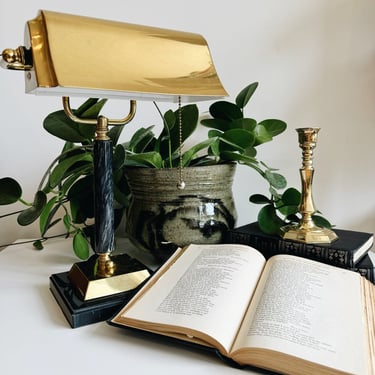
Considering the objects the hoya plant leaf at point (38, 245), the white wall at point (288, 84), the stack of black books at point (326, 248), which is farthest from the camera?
the white wall at point (288, 84)

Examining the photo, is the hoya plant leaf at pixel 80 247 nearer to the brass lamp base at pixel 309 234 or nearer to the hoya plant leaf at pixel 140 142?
the hoya plant leaf at pixel 140 142

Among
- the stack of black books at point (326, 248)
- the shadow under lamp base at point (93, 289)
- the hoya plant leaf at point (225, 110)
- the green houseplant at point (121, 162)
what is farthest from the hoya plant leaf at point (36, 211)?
the hoya plant leaf at point (225, 110)

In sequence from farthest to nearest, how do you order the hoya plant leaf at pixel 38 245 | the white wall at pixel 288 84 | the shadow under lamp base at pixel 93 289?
1. the white wall at pixel 288 84
2. the hoya plant leaf at pixel 38 245
3. the shadow under lamp base at pixel 93 289

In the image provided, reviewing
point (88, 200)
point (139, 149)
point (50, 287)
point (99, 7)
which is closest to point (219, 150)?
point (139, 149)

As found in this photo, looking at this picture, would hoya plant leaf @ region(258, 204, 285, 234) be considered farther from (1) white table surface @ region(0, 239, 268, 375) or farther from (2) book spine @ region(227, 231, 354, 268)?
(1) white table surface @ region(0, 239, 268, 375)

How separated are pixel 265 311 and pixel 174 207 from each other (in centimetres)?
30

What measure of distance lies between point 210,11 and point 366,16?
0.42m

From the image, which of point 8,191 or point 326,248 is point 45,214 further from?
point 326,248

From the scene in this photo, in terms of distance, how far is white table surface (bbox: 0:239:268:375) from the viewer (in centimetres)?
43

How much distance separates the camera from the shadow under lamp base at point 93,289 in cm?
53

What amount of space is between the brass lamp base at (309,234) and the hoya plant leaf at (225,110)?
1.11 ft

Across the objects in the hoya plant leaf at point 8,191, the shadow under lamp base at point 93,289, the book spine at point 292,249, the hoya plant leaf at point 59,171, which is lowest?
the shadow under lamp base at point 93,289

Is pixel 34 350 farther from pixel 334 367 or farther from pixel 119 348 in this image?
pixel 334 367

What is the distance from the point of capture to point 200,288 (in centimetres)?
54
